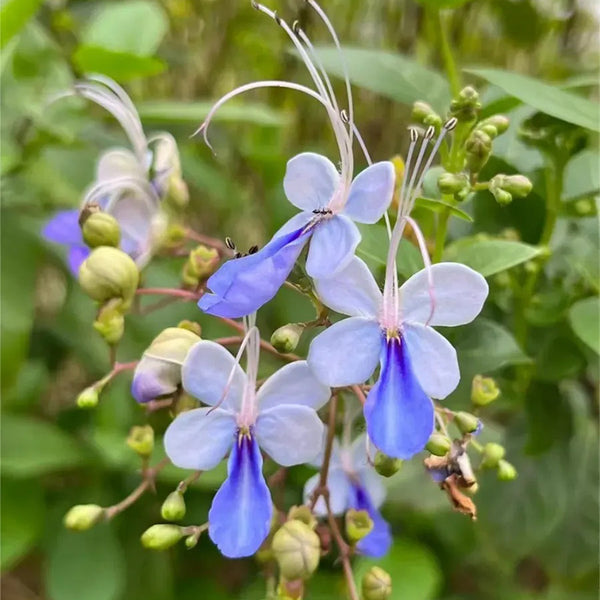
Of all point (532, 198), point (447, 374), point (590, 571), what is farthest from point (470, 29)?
point (447, 374)

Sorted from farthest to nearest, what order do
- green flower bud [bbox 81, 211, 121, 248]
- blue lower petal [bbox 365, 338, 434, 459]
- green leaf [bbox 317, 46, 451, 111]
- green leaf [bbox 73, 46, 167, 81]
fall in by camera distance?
green leaf [bbox 73, 46, 167, 81]
green leaf [bbox 317, 46, 451, 111]
green flower bud [bbox 81, 211, 121, 248]
blue lower petal [bbox 365, 338, 434, 459]

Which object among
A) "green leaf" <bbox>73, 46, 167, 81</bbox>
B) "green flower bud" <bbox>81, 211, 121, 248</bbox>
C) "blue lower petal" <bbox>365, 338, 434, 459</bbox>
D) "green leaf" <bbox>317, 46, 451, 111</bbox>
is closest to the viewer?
"blue lower petal" <bbox>365, 338, 434, 459</bbox>

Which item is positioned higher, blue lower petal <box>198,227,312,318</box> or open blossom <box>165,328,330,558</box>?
blue lower petal <box>198,227,312,318</box>

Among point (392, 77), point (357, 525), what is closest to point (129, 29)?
point (392, 77)

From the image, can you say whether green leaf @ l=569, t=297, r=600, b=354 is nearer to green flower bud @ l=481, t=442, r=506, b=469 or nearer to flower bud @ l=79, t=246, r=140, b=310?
green flower bud @ l=481, t=442, r=506, b=469

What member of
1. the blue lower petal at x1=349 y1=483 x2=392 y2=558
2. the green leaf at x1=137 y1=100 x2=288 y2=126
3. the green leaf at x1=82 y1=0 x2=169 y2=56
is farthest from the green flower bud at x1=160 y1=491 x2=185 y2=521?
the green leaf at x1=82 y1=0 x2=169 y2=56
